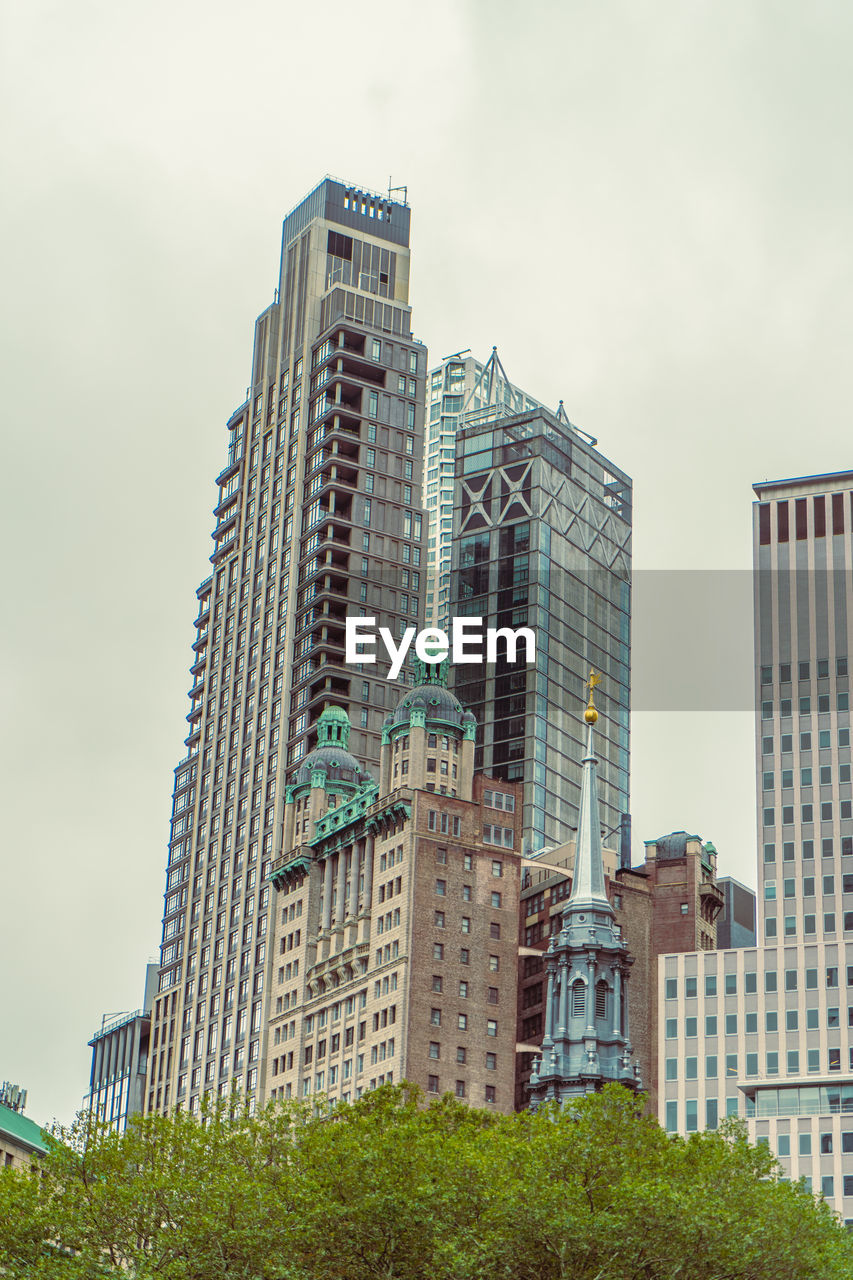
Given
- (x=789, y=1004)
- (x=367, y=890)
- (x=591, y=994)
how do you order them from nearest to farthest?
1. (x=591, y=994)
2. (x=789, y=1004)
3. (x=367, y=890)

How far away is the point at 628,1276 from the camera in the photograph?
96.5 m

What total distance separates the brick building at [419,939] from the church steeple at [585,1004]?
15.2ft

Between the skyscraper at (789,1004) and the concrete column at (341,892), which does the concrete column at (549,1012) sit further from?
the concrete column at (341,892)

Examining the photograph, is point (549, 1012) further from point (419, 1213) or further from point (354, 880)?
point (419, 1213)

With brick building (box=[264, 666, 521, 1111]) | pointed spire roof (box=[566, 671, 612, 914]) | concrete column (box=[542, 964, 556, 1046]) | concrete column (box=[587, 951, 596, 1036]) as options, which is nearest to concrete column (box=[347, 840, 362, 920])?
brick building (box=[264, 666, 521, 1111])

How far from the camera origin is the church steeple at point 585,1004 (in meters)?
179

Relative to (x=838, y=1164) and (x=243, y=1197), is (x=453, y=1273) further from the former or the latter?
(x=838, y=1164)

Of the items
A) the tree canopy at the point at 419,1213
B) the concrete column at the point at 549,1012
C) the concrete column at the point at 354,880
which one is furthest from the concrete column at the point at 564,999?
the tree canopy at the point at 419,1213

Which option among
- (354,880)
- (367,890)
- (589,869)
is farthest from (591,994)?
(354,880)

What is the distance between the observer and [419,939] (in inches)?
7254

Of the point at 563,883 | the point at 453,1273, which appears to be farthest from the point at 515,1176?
the point at 563,883

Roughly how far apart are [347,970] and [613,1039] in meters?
23.9

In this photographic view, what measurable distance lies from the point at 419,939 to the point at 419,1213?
→ 87.6 m

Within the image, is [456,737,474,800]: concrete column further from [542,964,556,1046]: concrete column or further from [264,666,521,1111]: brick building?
[542,964,556,1046]: concrete column
